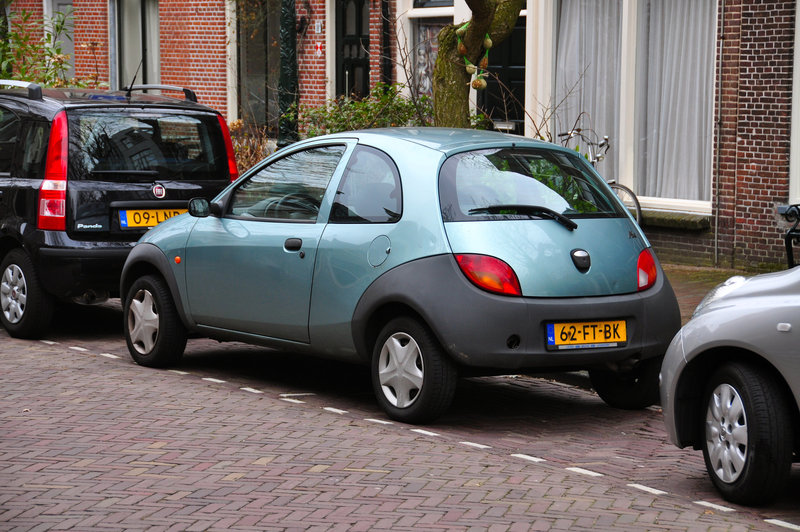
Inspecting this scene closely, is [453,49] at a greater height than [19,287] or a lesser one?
greater

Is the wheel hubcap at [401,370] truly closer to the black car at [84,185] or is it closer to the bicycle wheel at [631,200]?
the black car at [84,185]

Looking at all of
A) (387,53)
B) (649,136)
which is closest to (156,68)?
(387,53)

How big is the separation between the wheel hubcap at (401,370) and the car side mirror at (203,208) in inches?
72.6

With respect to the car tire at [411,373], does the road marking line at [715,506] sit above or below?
below

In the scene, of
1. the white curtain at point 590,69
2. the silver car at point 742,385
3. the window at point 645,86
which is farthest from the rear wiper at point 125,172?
the white curtain at point 590,69

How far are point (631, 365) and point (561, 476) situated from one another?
145 centimetres

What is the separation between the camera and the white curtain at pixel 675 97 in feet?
46.8

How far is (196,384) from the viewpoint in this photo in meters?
8.42

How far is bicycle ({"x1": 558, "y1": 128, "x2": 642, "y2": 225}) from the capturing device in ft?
47.6

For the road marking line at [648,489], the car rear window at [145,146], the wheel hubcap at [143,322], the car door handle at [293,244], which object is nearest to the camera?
the road marking line at [648,489]

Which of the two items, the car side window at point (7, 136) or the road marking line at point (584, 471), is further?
the car side window at point (7, 136)

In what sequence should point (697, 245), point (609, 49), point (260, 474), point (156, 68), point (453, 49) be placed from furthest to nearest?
point (156, 68)
point (609, 49)
point (697, 245)
point (453, 49)
point (260, 474)

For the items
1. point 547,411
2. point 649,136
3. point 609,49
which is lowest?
point 547,411

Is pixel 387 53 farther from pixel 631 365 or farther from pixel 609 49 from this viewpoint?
pixel 631 365
